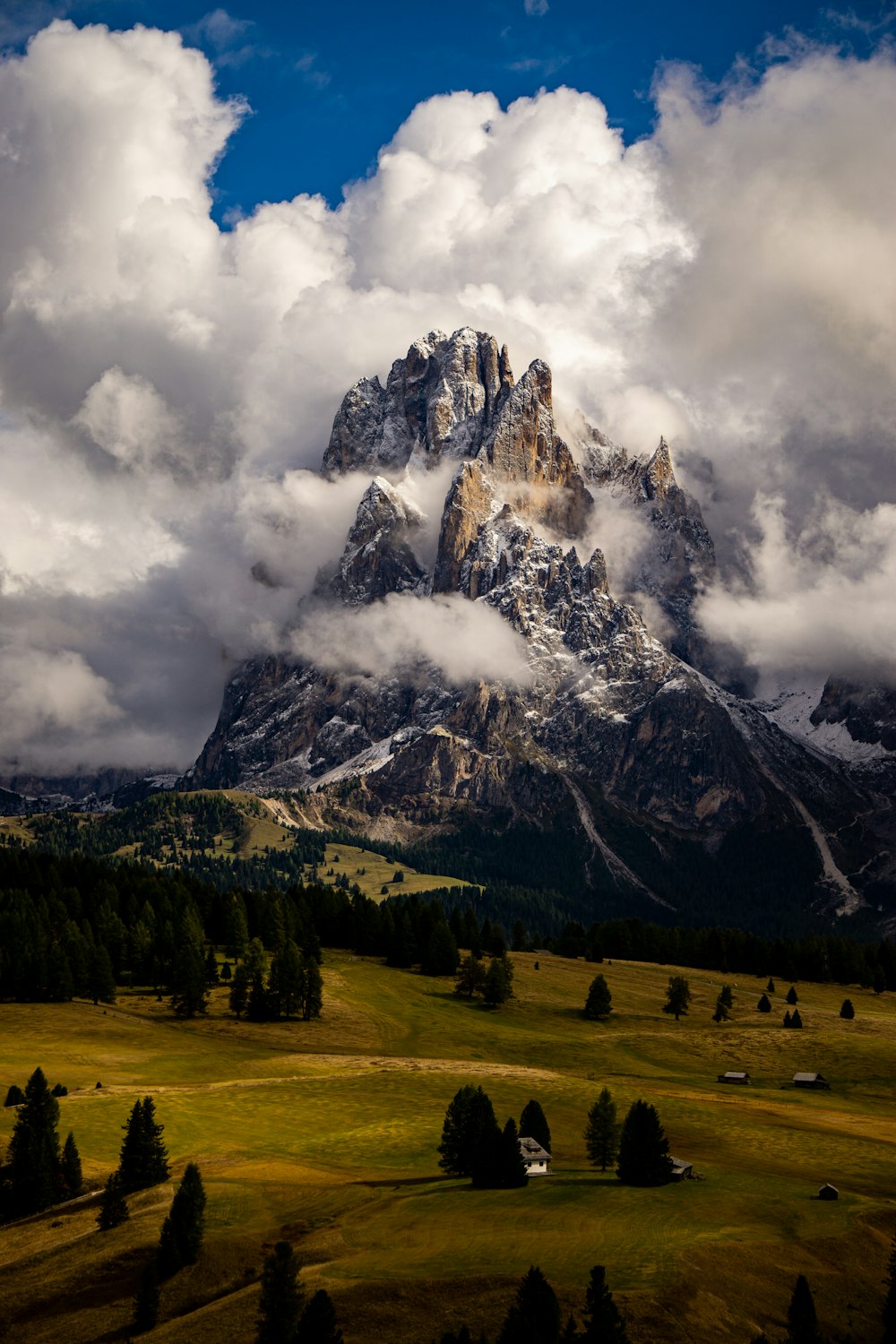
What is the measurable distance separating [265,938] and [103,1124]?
303 ft

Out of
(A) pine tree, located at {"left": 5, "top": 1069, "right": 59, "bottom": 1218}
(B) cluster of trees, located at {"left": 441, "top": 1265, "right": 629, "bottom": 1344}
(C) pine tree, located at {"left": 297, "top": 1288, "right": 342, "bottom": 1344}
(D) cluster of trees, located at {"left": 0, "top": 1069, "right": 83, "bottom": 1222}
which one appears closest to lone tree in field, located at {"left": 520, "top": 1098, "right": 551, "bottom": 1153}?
(D) cluster of trees, located at {"left": 0, "top": 1069, "right": 83, "bottom": 1222}

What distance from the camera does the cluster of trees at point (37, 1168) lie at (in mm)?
79688

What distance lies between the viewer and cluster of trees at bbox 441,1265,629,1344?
173 feet

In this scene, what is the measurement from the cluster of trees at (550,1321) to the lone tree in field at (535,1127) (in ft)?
110

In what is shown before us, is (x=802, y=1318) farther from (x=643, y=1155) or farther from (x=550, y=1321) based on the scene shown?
(x=643, y=1155)

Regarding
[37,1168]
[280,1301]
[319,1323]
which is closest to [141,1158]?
[37,1168]

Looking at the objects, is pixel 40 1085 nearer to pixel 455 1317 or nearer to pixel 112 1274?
pixel 112 1274

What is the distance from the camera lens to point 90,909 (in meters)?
182

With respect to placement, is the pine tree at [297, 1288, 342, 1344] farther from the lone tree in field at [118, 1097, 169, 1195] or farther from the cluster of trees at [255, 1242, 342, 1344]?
the lone tree in field at [118, 1097, 169, 1195]

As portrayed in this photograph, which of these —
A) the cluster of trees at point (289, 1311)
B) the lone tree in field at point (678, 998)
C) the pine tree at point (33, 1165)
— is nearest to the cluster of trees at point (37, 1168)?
the pine tree at point (33, 1165)

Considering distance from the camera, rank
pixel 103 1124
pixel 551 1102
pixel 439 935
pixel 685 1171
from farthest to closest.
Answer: pixel 439 935 < pixel 551 1102 < pixel 103 1124 < pixel 685 1171

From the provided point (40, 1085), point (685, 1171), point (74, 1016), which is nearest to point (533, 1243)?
point (685, 1171)

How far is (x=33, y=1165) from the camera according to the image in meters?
80.1

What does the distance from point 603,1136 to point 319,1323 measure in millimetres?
37227
